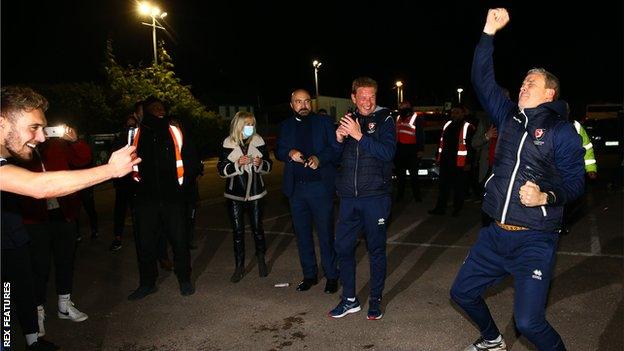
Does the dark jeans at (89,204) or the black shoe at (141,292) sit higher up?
the dark jeans at (89,204)

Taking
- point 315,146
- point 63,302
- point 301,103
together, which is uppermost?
point 301,103

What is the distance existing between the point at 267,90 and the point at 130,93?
116 ft

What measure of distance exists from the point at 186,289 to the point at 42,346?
65.1 inches

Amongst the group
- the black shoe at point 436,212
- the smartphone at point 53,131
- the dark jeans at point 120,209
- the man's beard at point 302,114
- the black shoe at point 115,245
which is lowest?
the black shoe at point 436,212

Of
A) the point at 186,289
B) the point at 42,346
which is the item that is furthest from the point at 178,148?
the point at 42,346

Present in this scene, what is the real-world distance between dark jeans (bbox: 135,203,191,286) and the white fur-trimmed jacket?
62 cm

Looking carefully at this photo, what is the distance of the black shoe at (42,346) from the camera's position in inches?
163

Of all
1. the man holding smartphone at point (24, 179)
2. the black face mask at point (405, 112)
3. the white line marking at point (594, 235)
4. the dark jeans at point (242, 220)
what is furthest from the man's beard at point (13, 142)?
the black face mask at point (405, 112)

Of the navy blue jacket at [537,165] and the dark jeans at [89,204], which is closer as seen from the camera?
the navy blue jacket at [537,165]

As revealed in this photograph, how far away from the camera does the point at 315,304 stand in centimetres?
521

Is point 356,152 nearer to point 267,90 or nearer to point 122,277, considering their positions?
point 122,277

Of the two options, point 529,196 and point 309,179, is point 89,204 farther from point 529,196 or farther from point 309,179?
point 529,196

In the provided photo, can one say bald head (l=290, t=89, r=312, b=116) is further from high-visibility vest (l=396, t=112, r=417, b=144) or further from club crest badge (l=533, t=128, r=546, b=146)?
high-visibility vest (l=396, t=112, r=417, b=144)

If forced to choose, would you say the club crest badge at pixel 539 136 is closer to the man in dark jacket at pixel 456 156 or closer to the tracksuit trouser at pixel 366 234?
the tracksuit trouser at pixel 366 234
